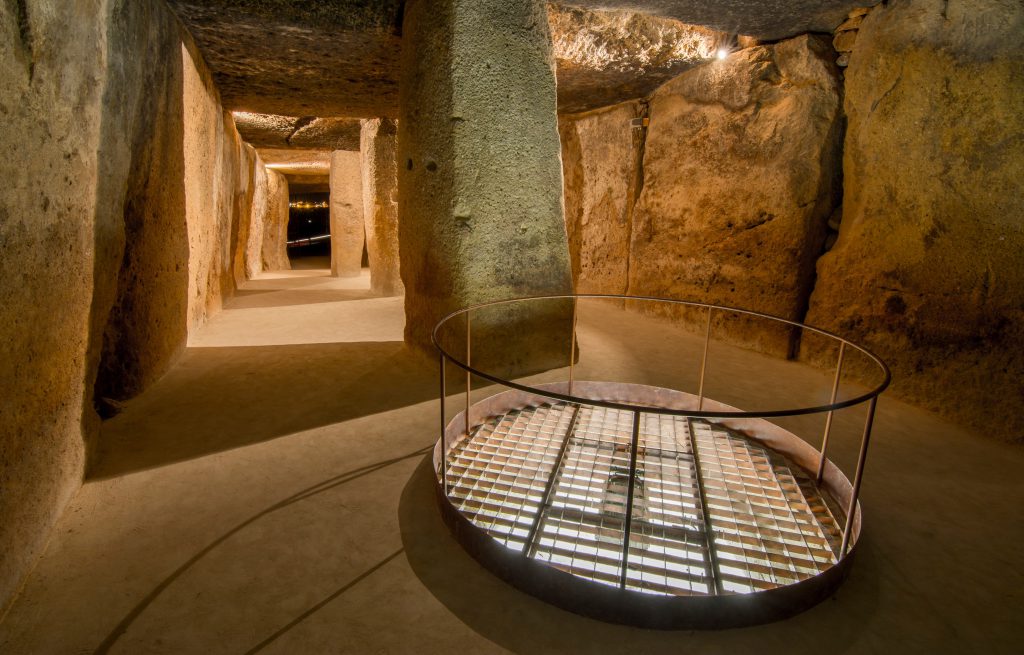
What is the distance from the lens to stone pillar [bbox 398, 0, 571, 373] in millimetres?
3420

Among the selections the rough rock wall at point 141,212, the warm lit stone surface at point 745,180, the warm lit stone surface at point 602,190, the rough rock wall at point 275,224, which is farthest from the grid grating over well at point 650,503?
the rough rock wall at point 275,224

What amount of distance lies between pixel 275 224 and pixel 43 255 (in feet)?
37.8

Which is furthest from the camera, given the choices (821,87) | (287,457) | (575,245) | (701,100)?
(575,245)

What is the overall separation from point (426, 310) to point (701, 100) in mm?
3483

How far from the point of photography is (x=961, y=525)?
2.15 m

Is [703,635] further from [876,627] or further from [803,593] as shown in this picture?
[876,627]

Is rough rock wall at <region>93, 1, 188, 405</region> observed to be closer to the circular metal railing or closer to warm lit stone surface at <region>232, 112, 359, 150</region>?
the circular metal railing

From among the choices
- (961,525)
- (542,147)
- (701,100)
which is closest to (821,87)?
(701,100)

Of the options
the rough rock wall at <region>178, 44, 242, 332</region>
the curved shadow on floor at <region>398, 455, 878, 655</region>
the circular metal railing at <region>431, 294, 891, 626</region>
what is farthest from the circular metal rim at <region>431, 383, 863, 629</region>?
the rough rock wall at <region>178, 44, 242, 332</region>

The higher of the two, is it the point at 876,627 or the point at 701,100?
the point at 701,100

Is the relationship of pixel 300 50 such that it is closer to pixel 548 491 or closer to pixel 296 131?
pixel 548 491

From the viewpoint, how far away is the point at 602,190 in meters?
6.78

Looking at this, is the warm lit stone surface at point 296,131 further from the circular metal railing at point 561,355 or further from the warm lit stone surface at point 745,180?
the circular metal railing at point 561,355

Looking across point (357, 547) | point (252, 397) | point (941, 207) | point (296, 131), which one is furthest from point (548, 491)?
point (296, 131)
